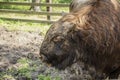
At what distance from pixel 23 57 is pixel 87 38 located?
3.95m

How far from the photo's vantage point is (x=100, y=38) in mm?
2920

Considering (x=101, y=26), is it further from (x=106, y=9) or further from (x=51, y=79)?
(x=51, y=79)

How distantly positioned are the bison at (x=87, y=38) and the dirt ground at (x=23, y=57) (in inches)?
A: 7.5

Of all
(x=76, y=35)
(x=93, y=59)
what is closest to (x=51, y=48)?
(x=76, y=35)

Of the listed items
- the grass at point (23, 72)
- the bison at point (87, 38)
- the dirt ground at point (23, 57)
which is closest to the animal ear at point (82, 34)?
the bison at point (87, 38)

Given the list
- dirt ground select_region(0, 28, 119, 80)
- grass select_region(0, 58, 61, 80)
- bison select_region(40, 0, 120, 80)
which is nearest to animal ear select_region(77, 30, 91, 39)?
bison select_region(40, 0, 120, 80)

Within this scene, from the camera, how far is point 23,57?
657cm

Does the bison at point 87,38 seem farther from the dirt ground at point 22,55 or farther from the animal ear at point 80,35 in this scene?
the dirt ground at point 22,55

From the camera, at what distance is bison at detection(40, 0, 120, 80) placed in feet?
8.60

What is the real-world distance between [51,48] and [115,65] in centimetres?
142

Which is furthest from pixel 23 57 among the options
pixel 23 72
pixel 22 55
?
pixel 23 72

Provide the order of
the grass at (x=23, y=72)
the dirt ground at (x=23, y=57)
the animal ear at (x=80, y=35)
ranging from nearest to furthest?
the animal ear at (x=80, y=35) → the dirt ground at (x=23, y=57) → the grass at (x=23, y=72)

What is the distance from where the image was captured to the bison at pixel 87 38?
2.62 m

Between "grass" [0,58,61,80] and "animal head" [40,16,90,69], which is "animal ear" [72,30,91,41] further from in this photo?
"grass" [0,58,61,80]
